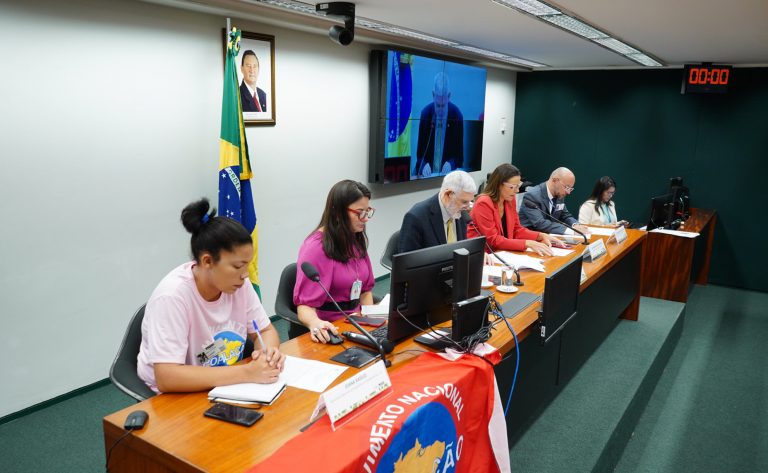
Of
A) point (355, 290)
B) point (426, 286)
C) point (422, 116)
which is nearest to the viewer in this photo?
point (426, 286)

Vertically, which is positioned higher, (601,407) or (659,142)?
(659,142)

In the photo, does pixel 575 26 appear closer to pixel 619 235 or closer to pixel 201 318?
pixel 619 235

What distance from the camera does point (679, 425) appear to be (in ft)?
10.9

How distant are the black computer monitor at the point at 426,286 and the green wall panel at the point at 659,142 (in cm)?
552

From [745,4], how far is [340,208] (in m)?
2.62

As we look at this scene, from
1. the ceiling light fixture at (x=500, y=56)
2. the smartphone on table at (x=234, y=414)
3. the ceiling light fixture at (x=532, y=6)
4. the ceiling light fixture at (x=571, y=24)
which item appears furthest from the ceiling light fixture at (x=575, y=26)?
the smartphone on table at (x=234, y=414)

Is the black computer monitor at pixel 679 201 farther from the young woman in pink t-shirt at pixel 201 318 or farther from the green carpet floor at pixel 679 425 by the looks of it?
the young woman in pink t-shirt at pixel 201 318

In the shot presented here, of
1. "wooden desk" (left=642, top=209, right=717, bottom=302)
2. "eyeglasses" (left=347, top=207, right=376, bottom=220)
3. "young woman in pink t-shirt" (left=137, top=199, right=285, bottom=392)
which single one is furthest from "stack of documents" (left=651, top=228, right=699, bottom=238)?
"young woman in pink t-shirt" (left=137, top=199, right=285, bottom=392)

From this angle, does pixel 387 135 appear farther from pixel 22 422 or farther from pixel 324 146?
pixel 22 422

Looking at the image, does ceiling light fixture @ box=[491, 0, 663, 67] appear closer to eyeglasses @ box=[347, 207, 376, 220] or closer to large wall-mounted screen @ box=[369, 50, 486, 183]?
Result: large wall-mounted screen @ box=[369, 50, 486, 183]

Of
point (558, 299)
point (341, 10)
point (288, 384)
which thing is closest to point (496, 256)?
point (558, 299)

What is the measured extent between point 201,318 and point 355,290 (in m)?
0.89

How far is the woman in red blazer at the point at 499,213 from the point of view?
373 cm

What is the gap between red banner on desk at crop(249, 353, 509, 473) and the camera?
56.3 inches
